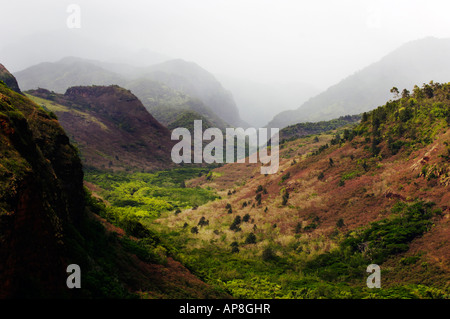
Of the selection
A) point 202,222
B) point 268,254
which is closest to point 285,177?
point 202,222

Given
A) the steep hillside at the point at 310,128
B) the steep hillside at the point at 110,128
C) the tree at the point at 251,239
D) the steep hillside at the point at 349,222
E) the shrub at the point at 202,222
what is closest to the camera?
the steep hillside at the point at 349,222

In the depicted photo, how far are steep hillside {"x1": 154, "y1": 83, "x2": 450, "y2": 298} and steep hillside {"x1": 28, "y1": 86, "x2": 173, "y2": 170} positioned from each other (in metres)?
47.2

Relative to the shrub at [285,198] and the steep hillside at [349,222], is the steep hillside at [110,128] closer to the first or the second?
the steep hillside at [349,222]

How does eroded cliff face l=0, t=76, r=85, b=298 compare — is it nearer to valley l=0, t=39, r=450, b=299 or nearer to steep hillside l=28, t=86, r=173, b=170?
valley l=0, t=39, r=450, b=299

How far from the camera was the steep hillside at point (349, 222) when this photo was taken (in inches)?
571

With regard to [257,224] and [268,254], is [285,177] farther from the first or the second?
[268,254]

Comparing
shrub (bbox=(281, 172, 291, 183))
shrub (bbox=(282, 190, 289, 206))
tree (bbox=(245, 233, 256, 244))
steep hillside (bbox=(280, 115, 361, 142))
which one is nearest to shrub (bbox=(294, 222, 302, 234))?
tree (bbox=(245, 233, 256, 244))

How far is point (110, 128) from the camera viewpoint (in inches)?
3595

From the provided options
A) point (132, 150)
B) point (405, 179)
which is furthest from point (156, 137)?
point (405, 179)

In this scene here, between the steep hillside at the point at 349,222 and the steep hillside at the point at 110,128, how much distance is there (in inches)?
1857

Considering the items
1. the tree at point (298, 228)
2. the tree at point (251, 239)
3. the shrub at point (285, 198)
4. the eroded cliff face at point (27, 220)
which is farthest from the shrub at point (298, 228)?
the eroded cliff face at point (27, 220)

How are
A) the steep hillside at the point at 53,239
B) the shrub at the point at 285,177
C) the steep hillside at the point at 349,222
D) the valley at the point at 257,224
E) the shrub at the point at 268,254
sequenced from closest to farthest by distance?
1. the steep hillside at the point at 53,239
2. the valley at the point at 257,224
3. the steep hillside at the point at 349,222
4. the shrub at the point at 268,254
5. the shrub at the point at 285,177

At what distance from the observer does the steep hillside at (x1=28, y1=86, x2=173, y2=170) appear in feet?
247
